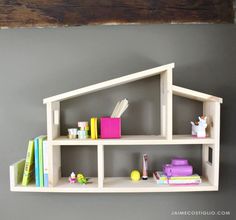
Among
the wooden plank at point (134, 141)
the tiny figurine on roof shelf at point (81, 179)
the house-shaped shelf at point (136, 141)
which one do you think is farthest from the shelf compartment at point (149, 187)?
the wooden plank at point (134, 141)

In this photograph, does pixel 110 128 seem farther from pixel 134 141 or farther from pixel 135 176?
pixel 135 176

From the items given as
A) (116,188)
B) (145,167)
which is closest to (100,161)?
(116,188)

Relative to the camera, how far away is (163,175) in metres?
1.53

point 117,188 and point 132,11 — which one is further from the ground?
point 132,11

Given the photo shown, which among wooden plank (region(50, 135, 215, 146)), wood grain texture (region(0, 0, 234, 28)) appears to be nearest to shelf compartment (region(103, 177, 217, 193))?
wooden plank (region(50, 135, 215, 146))

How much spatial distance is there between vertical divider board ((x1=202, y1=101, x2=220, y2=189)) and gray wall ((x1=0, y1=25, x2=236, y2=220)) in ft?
0.18

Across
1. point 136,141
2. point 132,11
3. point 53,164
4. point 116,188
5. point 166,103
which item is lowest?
point 116,188

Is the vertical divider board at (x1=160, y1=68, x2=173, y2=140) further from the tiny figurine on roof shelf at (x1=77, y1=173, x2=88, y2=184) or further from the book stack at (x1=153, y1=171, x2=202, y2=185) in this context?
the tiny figurine on roof shelf at (x1=77, y1=173, x2=88, y2=184)

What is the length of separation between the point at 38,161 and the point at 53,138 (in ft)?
0.43

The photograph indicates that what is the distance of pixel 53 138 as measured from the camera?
58.3 inches

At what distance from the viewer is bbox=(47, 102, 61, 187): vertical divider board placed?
1.45 m

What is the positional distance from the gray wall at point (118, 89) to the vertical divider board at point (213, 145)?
53 mm

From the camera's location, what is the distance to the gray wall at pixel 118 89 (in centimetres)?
163

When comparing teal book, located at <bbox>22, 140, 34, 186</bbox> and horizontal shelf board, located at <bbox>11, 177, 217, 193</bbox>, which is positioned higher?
teal book, located at <bbox>22, 140, 34, 186</bbox>
